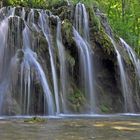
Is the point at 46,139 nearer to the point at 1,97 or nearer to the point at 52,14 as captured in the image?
the point at 1,97

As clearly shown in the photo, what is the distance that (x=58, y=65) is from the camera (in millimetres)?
18219

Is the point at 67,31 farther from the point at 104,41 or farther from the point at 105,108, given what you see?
the point at 105,108

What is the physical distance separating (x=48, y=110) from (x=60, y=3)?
10.4 metres

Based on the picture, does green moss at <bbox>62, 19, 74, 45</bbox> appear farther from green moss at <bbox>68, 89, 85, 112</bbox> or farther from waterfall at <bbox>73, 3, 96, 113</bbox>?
green moss at <bbox>68, 89, 85, 112</bbox>

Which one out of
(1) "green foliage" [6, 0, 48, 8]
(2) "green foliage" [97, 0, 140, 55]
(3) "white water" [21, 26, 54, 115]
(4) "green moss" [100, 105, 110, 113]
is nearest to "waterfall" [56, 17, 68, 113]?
(3) "white water" [21, 26, 54, 115]

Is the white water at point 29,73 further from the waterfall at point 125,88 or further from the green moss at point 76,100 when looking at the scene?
the waterfall at point 125,88

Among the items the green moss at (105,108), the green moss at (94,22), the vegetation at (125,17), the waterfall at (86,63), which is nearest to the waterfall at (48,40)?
the waterfall at (86,63)

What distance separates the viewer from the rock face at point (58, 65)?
16.1 meters

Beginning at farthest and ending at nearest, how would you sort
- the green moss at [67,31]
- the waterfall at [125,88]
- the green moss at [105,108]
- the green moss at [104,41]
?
the green moss at [104,41] < the waterfall at [125,88] < the green moss at [67,31] < the green moss at [105,108]

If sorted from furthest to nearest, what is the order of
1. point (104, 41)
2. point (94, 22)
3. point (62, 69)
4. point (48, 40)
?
point (94, 22), point (104, 41), point (48, 40), point (62, 69)

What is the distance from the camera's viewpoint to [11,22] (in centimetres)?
1825

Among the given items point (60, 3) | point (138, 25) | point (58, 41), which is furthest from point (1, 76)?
point (138, 25)

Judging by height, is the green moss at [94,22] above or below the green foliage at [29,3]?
below

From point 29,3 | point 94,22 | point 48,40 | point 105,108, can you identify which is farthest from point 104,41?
point 29,3
